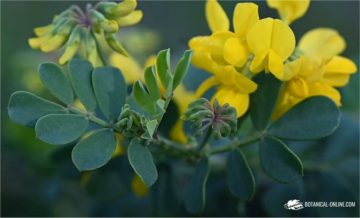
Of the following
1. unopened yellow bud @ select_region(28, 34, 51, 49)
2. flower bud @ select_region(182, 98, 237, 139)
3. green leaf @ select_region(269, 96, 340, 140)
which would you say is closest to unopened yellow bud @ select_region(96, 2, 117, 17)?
unopened yellow bud @ select_region(28, 34, 51, 49)

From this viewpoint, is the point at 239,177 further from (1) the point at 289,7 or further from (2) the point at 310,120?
(1) the point at 289,7

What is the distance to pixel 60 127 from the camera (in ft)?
2.85

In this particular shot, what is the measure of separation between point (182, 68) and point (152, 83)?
0.05 meters

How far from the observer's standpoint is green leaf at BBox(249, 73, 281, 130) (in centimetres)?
94

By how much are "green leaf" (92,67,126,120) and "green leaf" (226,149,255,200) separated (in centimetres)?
20

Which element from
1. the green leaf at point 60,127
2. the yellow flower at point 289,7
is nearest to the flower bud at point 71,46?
the green leaf at point 60,127

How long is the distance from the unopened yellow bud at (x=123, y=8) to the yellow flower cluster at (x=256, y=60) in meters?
0.11

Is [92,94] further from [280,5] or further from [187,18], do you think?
[187,18]

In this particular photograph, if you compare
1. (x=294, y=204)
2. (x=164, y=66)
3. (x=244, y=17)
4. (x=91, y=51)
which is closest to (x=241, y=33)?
(x=244, y=17)

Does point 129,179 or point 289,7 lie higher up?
point 289,7

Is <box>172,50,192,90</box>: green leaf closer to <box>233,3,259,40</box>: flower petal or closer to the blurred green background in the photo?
<box>233,3,259,40</box>: flower petal

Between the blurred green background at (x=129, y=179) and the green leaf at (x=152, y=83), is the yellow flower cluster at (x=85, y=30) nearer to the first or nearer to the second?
the green leaf at (x=152, y=83)

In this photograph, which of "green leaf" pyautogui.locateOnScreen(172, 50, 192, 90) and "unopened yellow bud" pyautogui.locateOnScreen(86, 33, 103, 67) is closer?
"green leaf" pyautogui.locateOnScreen(172, 50, 192, 90)

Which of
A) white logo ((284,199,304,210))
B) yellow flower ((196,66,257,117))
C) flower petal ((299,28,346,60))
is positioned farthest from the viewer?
white logo ((284,199,304,210))
